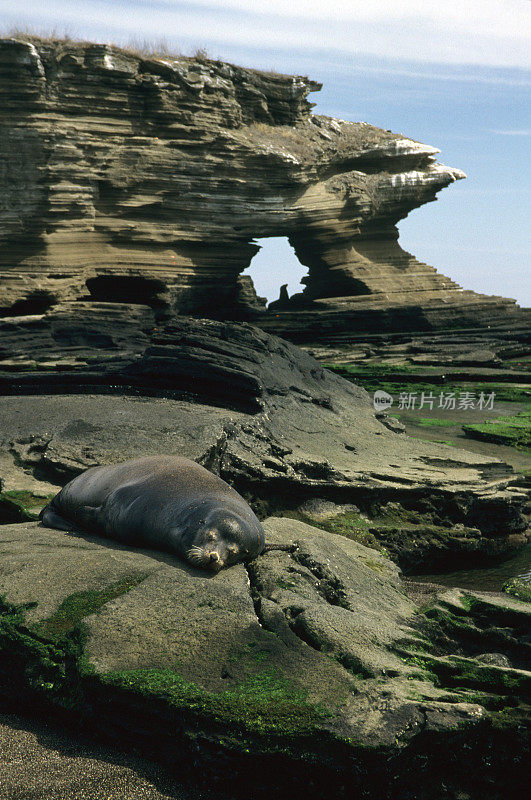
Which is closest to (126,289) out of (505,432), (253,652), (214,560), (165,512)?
(505,432)

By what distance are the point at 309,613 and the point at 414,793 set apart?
104cm

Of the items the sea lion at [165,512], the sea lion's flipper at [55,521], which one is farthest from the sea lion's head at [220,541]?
the sea lion's flipper at [55,521]

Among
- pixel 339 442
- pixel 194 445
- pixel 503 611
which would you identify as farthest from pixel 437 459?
pixel 503 611

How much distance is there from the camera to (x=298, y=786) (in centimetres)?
271

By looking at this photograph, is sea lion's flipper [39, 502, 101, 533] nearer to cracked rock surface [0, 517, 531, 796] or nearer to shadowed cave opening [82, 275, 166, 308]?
cracked rock surface [0, 517, 531, 796]

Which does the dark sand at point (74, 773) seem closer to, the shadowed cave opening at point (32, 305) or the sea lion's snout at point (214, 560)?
the sea lion's snout at point (214, 560)

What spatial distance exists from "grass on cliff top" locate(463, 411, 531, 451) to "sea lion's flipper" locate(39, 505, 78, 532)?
800 centimetres

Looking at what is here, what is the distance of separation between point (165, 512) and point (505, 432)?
8.74 meters

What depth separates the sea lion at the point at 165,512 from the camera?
13.1 ft

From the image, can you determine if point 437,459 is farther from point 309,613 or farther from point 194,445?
point 309,613

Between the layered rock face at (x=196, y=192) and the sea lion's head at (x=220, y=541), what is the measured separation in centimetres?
1989

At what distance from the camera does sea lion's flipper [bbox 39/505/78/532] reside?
4.93 meters

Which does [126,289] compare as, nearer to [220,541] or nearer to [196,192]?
[196,192]

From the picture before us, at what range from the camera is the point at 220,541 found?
3.98 metres
